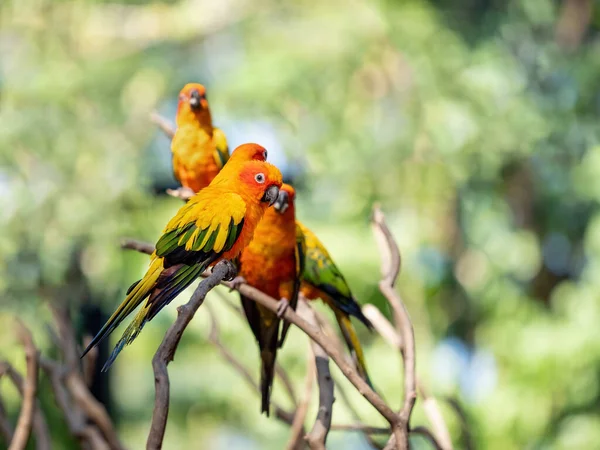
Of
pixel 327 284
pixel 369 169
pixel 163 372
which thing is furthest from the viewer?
pixel 369 169

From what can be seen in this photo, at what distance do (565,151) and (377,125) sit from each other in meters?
1.63

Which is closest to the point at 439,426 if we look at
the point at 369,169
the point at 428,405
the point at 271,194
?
the point at 428,405

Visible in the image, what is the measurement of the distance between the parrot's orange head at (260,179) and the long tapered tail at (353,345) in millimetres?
764

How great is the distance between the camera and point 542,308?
666cm

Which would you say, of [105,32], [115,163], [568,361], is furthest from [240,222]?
[105,32]

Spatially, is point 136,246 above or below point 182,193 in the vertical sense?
below

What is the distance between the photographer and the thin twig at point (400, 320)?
1424 millimetres

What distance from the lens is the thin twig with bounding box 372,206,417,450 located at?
4.67 ft

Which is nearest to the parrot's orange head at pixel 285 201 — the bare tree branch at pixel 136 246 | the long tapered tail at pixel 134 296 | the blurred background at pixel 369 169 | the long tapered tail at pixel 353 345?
the long tapered tail at pixel 353 345

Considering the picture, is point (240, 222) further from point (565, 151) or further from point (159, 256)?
point (565, 151)

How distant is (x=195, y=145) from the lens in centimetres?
229

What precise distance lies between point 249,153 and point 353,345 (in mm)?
953

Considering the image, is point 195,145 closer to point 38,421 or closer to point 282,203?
point 282,203

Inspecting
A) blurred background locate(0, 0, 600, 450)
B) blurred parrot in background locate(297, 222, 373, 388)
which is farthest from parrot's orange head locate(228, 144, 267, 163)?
blurred background locate(0, 0, 600, 450)
